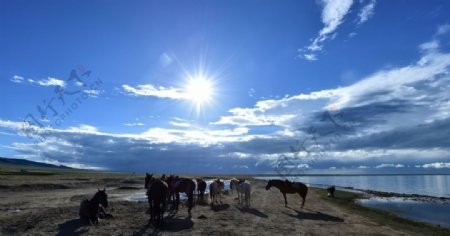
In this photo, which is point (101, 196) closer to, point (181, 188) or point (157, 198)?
point (157, 198)

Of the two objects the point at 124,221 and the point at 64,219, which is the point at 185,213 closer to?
the point at 124,221

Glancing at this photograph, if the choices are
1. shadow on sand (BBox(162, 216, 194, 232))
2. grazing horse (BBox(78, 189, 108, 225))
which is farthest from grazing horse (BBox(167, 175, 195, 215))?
grazing horse (BBox(78, 189, 108, 225))

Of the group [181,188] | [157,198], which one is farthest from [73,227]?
[181,188]

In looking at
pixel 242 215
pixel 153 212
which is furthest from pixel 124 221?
pixel 242 215

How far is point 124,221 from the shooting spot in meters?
21.4

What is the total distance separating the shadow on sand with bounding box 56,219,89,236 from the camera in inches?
715

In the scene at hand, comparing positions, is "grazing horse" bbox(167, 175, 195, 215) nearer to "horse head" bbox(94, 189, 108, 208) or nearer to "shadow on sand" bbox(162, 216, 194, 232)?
"shadow on sand" bbox(162, 216, 194, 232)

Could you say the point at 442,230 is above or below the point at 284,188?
below

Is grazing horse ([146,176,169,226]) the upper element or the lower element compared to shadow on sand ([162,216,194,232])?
upper

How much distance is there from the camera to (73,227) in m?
19.3

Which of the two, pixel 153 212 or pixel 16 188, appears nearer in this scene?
pixel 153 212

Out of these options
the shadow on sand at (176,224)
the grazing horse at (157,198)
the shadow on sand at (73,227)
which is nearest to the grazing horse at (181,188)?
the shadow on sand at (176,224)

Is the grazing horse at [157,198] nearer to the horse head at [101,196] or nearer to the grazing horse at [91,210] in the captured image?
the grazing horse at [91,210]

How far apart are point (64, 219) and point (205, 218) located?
7673 millimetres
